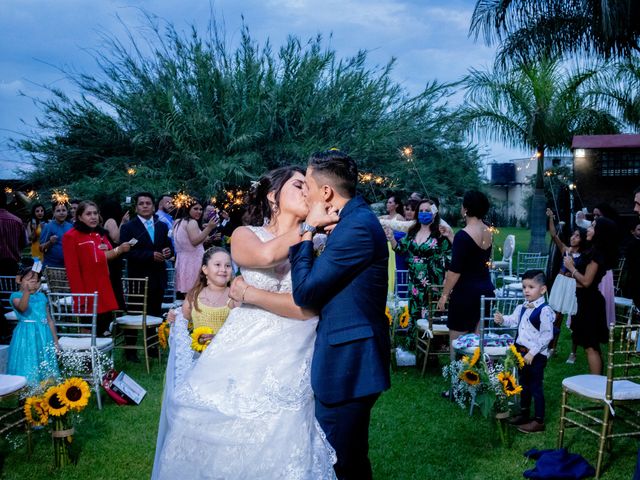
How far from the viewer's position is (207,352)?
2.94 m

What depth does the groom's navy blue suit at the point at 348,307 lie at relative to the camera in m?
2.47

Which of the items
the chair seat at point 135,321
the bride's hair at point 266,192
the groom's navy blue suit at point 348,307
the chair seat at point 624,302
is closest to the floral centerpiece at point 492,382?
the bride's hair at point 266,192

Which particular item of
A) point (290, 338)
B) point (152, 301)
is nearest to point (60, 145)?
point (152, 301)

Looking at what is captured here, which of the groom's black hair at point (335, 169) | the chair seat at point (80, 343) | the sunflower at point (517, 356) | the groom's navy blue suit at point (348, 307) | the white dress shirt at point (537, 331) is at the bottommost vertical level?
the chair seat at point (80, 343)

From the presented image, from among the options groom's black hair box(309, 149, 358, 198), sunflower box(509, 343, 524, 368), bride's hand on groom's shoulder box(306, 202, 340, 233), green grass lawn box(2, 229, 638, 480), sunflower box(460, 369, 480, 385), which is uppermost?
groom's black hair box(309, 149, 358, 198)

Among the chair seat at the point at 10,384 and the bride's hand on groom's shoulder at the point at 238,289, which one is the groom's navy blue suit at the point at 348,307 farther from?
the chair seat at the point at 10,384

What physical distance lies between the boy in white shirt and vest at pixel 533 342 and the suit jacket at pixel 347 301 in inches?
114

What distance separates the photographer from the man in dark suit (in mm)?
7828

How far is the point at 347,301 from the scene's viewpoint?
2533 millimetres

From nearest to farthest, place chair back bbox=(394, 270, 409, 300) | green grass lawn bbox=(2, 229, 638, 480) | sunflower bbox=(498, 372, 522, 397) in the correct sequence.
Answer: green grass lawn bbox=(2, 229, 638, 480) < sunflower bbox=(498, 372, 522, 397) < chair back bbox=(394, 270, 409, 300)


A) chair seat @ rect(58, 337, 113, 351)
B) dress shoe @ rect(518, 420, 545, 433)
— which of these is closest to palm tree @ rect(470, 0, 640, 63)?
dress shoe @ rect(518, 420, 545, 433)

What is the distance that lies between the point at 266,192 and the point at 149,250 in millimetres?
4940

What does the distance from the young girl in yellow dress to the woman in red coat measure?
2352mm

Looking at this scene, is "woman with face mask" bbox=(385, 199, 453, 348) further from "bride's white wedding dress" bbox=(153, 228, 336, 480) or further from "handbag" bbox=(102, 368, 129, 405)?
"bride's white wedding dress" bbox=(153, 228, 336, 480)
